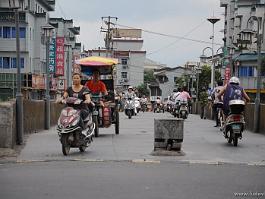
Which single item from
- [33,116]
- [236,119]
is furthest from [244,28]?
[236,119]

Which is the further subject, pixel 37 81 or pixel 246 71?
pixel 246 71

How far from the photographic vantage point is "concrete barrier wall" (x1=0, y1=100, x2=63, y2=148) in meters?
12.7

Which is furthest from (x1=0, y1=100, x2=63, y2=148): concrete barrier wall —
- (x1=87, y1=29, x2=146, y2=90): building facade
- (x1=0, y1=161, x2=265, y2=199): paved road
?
(x1=87, y1=29, x2=146, y2=90): building facade

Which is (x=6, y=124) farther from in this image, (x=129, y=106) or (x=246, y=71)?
(x=246, y=71)

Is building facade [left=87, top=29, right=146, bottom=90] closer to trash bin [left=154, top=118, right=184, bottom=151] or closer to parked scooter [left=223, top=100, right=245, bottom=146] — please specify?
parked scooter [left=223, top=100, right=245, bottom=146]

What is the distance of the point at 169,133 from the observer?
12.6m

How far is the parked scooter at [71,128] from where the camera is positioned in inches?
478

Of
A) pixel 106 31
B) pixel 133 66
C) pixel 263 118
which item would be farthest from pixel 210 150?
pixel 133 66

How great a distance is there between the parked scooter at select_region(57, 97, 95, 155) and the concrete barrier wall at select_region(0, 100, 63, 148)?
1.25m

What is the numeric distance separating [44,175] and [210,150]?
5.40m

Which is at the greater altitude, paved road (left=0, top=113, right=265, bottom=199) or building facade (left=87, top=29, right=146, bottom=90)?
building facade (left=87, top=29, right=146, bottom=90)

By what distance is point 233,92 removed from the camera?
49.9 feet

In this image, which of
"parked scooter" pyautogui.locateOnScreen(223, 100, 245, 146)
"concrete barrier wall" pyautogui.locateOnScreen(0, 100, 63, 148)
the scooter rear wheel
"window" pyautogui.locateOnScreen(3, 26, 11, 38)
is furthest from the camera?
"window" pyautogui.locateOnScreen(3, 26, 11, 38)

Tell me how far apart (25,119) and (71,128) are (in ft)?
16.9
